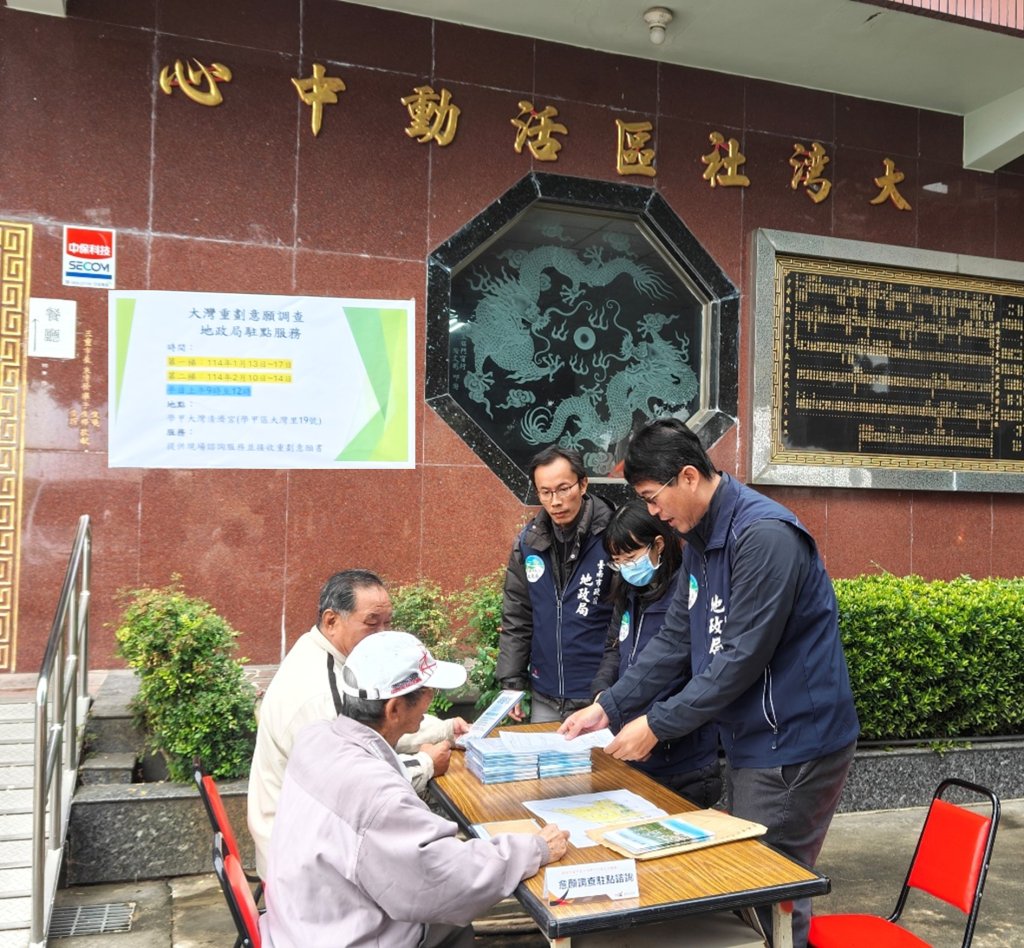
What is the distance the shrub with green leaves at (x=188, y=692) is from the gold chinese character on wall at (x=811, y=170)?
16.0 feet

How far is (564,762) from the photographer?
9.29 ft

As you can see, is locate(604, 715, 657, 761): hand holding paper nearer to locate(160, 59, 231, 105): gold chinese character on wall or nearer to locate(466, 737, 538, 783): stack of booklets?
locate(466, 737, 538, 783): stack of booklets

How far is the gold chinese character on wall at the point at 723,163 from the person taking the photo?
21.2 feet

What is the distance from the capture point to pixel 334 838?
1866 millimetres

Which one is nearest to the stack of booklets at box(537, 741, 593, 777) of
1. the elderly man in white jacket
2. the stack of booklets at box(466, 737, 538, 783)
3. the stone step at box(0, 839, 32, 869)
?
the stack of booklets at box(466, 737, 538, 783)

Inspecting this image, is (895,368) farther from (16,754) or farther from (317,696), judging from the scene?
(16,754)

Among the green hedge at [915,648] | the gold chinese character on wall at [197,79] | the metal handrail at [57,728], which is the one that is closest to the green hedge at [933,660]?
the green hedge at [915,648]

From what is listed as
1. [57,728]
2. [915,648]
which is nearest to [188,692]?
[57,728]

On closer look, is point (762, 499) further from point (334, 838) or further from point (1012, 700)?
point (1012, 700)

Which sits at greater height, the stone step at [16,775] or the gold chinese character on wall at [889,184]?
the gold chinese character on wall at [889,184]

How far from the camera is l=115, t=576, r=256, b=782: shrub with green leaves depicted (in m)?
4.00

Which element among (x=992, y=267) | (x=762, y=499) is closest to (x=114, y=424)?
(x=762, y=499)

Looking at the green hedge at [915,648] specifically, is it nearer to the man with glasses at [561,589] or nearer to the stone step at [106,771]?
the man with glasses at [561,589]

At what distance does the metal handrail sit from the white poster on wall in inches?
41.6
